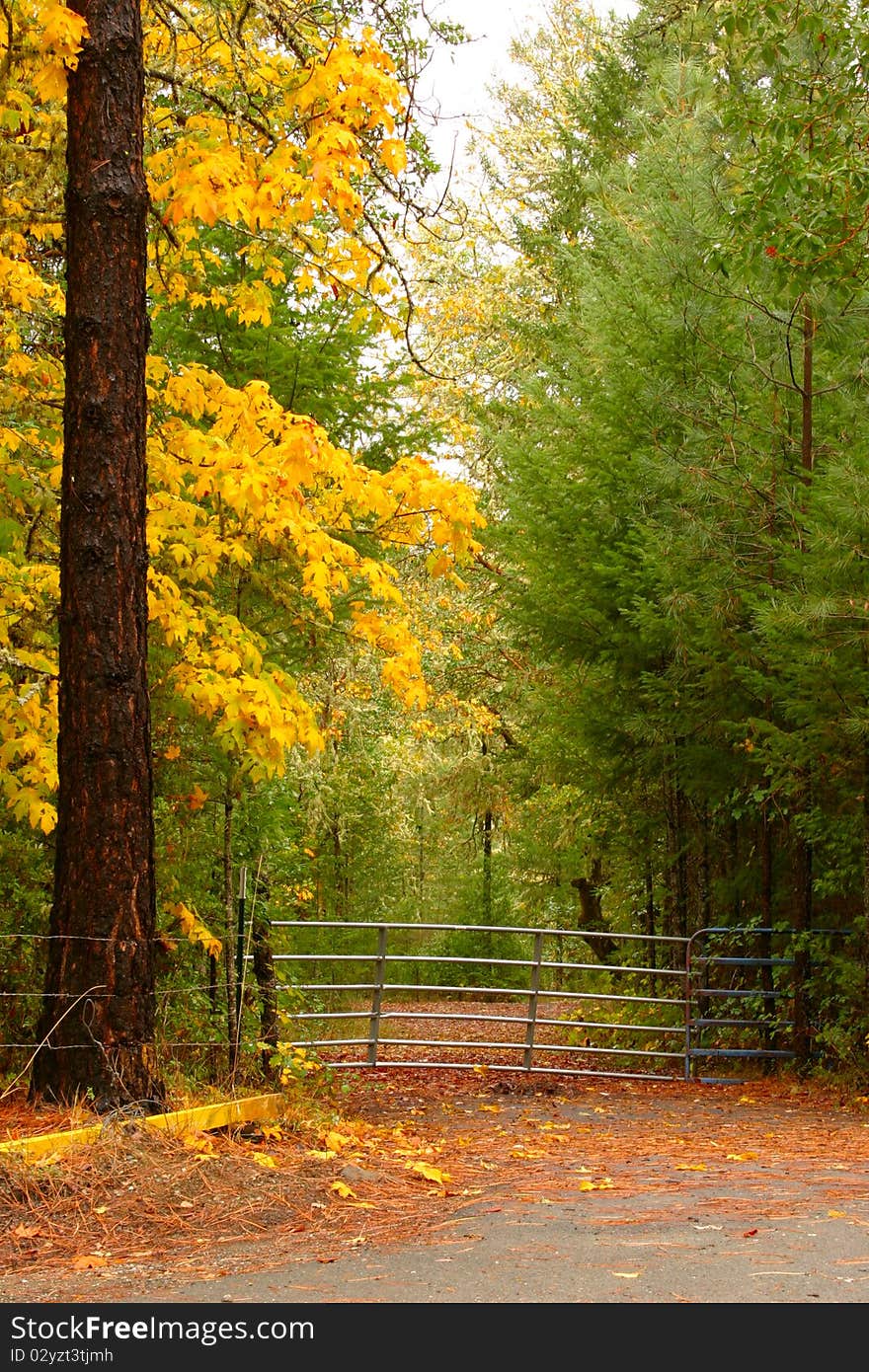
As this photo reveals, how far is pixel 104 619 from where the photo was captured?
6.21 metres

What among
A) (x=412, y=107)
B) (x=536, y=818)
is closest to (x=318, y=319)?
(x=412, y=107)

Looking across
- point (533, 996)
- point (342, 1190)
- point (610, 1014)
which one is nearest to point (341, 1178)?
point (342, 1190)

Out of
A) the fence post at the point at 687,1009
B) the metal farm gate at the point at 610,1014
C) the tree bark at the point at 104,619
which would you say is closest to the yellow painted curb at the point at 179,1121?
the tree bark at the point at 104,619

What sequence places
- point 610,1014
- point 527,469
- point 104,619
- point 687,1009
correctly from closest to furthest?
point 104,619 < point 687,1009 < point 527,469 < point 610,1014

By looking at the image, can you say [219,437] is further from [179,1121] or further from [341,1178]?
[341,1178]

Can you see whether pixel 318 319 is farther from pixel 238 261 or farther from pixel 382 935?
pixel 382 935

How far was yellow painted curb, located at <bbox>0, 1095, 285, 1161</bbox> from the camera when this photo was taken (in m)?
5.26

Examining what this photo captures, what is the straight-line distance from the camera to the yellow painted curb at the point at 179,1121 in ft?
17.3

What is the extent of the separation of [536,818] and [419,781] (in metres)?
4.75

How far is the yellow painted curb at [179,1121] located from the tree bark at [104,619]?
0.67 feet

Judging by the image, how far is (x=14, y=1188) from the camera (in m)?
5.03

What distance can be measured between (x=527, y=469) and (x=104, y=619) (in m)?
8.40

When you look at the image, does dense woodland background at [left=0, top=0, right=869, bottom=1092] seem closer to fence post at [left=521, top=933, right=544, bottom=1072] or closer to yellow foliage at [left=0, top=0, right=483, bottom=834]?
yellow foliage at [left=0, top=0, right=483, bottom=834]

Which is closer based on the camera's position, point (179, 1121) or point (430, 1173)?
point (179, 1121)
